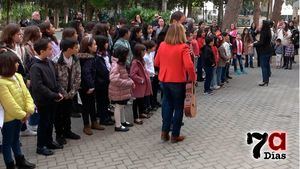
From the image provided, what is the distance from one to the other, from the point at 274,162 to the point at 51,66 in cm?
322

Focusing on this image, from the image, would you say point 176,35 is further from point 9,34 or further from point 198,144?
point 9,34

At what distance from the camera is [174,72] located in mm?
5754

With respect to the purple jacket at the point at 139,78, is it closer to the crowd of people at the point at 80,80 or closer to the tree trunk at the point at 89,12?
the crowd of people at the point at 80,80

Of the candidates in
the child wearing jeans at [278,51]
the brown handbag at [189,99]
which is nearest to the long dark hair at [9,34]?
the brown handbag at [189,99]

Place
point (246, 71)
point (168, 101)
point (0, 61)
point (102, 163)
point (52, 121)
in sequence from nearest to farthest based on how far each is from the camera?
1. point (0, 61)
2. point (102, 163)
3. point (52, 121)
4. point (168, 101)
5. point (246, 71)

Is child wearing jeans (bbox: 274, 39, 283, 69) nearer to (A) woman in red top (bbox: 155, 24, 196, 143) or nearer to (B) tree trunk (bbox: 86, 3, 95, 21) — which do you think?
(A) woman in red top (bbox: 155, 24, 196, 143)

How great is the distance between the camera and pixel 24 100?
483 centimetres

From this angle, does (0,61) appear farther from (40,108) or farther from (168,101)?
(168,101)

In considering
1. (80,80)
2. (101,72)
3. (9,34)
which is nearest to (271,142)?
(101,72)

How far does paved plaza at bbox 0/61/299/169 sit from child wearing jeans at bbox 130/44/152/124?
43cm

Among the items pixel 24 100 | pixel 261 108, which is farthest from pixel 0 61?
pixel 261 108

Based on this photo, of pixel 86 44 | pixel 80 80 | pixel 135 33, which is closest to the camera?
pixel 80 80

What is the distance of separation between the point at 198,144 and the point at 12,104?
278 centimetres

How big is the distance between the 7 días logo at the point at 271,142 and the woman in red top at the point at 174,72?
1.18m
